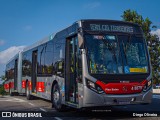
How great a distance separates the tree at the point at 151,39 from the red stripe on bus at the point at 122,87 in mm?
33800

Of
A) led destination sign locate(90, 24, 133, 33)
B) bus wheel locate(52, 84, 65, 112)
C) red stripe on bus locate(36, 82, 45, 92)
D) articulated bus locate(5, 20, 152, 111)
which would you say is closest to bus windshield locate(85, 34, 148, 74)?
articulated bus locate(5, 20, 152, 111)

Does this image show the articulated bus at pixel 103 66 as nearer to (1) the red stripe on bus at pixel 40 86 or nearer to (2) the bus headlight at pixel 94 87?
(2) the bus headlight at pixel 94 87

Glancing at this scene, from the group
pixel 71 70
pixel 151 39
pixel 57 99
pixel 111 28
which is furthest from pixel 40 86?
pixel 151 39

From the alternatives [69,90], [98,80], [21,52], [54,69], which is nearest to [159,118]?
[98,80]

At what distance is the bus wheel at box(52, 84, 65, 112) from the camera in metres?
12.6

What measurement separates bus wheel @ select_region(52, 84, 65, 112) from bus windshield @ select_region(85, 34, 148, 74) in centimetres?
289

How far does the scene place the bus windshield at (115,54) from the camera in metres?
10.4

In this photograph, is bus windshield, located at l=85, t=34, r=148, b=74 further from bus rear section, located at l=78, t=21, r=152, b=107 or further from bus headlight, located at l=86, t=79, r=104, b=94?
bus headlight, located at l=86, t=79, r=104, b=94

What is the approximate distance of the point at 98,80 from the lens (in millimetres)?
10109

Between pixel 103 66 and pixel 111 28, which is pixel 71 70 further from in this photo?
pixel 111 28

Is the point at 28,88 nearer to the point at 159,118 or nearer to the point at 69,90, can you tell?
the point at 69,90

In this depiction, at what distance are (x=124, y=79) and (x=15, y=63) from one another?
1701 centimetres

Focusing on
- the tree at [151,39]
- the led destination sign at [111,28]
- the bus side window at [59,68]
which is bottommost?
the bus side window at [59,68]

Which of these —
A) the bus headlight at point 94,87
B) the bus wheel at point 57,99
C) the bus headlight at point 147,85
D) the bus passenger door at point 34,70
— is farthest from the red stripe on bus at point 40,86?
the bus headlight at point 147,85
